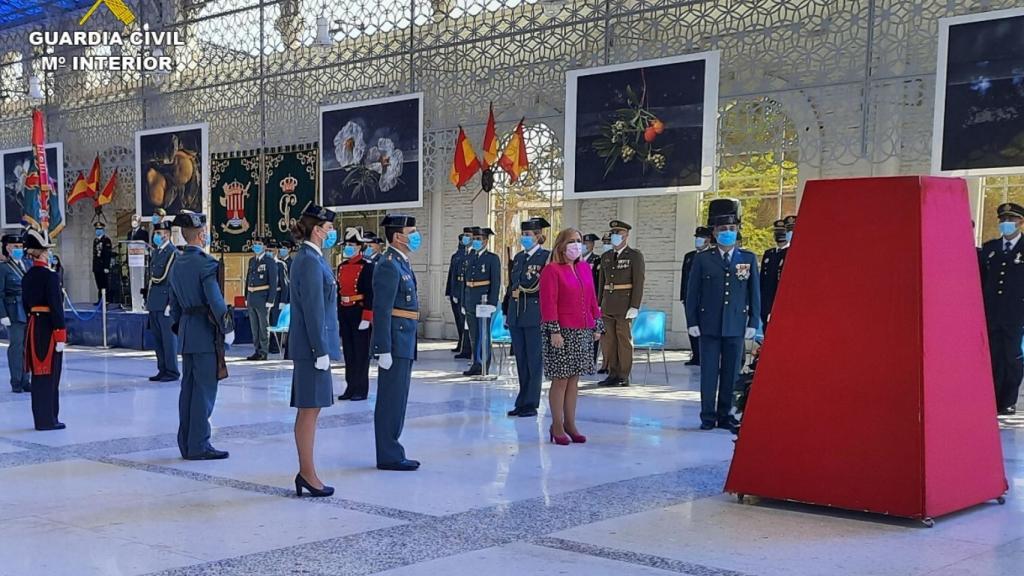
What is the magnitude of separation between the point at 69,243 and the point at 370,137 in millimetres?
10142

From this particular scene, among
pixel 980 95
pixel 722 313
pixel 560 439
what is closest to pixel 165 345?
pixel 560 439

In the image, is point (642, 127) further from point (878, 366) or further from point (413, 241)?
point (878, 366)

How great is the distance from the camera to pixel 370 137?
49.0ft

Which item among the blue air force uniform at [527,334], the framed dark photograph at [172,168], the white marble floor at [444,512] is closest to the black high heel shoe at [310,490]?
the white marble floor at [444,512]

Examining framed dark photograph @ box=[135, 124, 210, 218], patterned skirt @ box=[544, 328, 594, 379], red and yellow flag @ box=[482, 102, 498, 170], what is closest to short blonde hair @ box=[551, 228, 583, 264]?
patterned skirt @ box=[544, 328, 594, 379]

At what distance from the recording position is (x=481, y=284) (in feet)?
34.8

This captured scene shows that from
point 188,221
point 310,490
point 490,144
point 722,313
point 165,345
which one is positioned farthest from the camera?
point 490,144

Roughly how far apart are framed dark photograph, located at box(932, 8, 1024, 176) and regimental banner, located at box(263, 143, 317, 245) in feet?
31.4

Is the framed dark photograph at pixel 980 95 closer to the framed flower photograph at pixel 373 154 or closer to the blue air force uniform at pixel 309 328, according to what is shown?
the framed flower photograph at pixel 373 154

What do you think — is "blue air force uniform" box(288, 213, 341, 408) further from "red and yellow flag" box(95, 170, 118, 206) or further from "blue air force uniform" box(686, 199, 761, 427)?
"red and yellow flag" box(95, 170, 118, 206)

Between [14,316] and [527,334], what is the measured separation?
4.66 meters

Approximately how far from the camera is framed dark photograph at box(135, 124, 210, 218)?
17219 mm

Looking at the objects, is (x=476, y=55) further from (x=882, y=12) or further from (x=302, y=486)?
(x=302, y=486)

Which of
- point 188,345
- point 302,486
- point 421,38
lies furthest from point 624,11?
Answer: point 302,486
